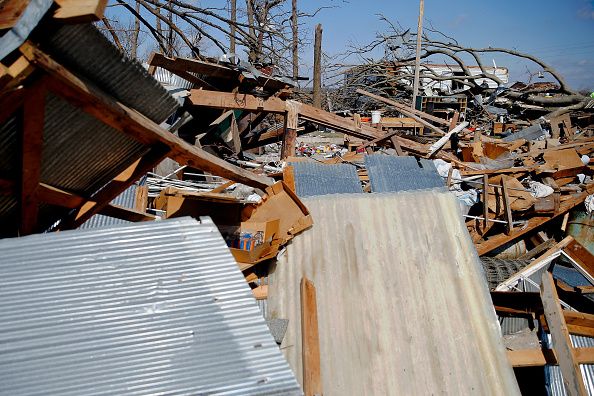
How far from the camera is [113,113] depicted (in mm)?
2197

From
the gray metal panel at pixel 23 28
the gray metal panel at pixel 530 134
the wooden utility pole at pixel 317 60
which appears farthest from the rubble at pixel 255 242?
the wooden utility pole at pixel 317 60

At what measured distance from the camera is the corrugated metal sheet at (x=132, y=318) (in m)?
1.63

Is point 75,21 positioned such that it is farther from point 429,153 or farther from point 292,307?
point 429,153

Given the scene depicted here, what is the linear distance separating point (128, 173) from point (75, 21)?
1495 mm

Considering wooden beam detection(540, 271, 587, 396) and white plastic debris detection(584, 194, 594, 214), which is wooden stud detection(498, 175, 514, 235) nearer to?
white plastic debris detection(584, 194, 594, 214)

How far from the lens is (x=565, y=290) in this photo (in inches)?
203

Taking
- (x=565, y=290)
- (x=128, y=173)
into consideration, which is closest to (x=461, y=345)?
(x=565, y=290)

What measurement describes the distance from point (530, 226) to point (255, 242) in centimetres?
482

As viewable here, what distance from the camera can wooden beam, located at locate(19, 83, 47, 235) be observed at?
2018 millimetres

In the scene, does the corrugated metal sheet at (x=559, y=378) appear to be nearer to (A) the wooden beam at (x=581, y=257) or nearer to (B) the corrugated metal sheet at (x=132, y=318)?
(A) the wooden beam at (x=581, y=257)

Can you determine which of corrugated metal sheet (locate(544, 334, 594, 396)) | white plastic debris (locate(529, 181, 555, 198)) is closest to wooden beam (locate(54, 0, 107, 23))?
corrugated metal sheet (locate(544, 334, 594, 396))

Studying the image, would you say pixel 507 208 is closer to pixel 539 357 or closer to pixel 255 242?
pixel 539 357

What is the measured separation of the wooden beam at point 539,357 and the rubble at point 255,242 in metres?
0.01

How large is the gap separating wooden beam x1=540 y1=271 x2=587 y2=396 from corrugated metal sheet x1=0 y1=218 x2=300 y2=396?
2880 millimetres
